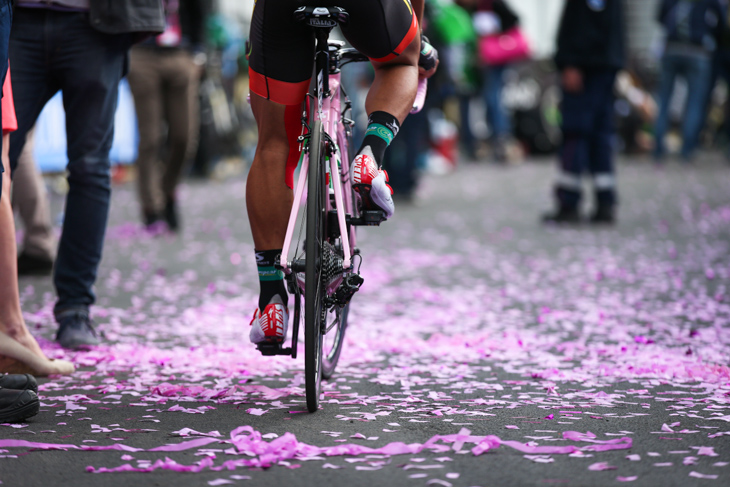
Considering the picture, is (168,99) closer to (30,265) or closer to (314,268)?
(30,265)

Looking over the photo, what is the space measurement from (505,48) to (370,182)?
38.5ft

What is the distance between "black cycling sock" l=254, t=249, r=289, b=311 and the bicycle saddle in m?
0.74

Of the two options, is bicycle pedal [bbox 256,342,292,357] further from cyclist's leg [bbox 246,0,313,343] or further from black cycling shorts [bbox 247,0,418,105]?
black cycling shorts [bbox 247,0,418,105]

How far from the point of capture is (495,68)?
1433cm

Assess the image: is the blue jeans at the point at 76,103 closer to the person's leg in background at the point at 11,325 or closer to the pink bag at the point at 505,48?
the person's leg in background at the point at 11,325

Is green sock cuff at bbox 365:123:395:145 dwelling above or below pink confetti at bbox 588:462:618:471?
above

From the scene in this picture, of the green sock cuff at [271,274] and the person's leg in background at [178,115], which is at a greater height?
the person's leg in background at [178,115]

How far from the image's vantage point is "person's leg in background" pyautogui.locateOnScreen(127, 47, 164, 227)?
7.21 meters

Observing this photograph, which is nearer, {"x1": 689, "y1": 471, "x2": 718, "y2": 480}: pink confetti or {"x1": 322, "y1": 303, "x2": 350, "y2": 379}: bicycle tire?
{"x1": 689, "y1": 471, "x2": 718, "y2": 480}: pink confetti

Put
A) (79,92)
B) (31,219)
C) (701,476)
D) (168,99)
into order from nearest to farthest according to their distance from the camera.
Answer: (701,476) < (79,92) < (31,219) < (168,99)

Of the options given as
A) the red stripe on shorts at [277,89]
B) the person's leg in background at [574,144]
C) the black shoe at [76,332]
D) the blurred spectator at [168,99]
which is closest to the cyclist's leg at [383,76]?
the red stripe on shorts at [277,89]

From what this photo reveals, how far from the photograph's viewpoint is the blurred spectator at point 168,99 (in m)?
7.24

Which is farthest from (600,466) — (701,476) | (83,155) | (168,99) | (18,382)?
(168,99)

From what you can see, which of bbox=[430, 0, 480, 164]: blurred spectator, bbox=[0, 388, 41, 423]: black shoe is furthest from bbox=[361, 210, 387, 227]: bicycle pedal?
bbox=[430, 0, 480, 164]: blurred spectator
